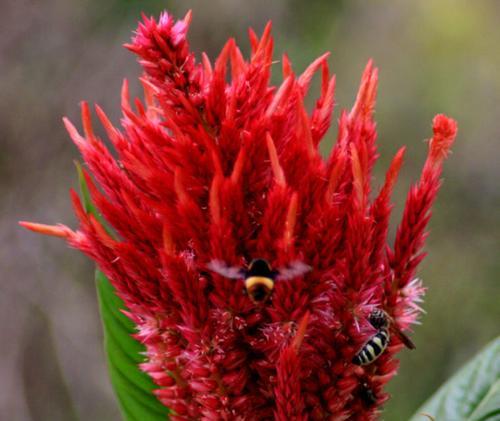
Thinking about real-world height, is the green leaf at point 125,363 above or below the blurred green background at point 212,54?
below

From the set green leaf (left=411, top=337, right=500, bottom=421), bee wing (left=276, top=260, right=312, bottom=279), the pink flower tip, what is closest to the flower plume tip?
bee wing (left=276, top=260, right=312, bottom=279)

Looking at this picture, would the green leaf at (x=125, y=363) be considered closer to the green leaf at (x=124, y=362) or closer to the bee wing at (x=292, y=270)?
the green leaf at (x=124, y=362)

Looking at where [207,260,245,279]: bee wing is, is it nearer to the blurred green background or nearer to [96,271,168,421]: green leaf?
[96,271,168,421]: green leaf

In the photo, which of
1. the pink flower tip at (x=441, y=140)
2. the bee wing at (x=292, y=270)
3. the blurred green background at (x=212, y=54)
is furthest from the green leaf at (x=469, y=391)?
the blurred green background at (x=212, y=54)

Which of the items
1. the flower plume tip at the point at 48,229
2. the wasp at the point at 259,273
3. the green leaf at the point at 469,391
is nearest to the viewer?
the wasp at the point at 259,273

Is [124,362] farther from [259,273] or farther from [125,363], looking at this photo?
[259,273]

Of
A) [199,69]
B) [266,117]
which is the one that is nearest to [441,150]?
[266,117]
